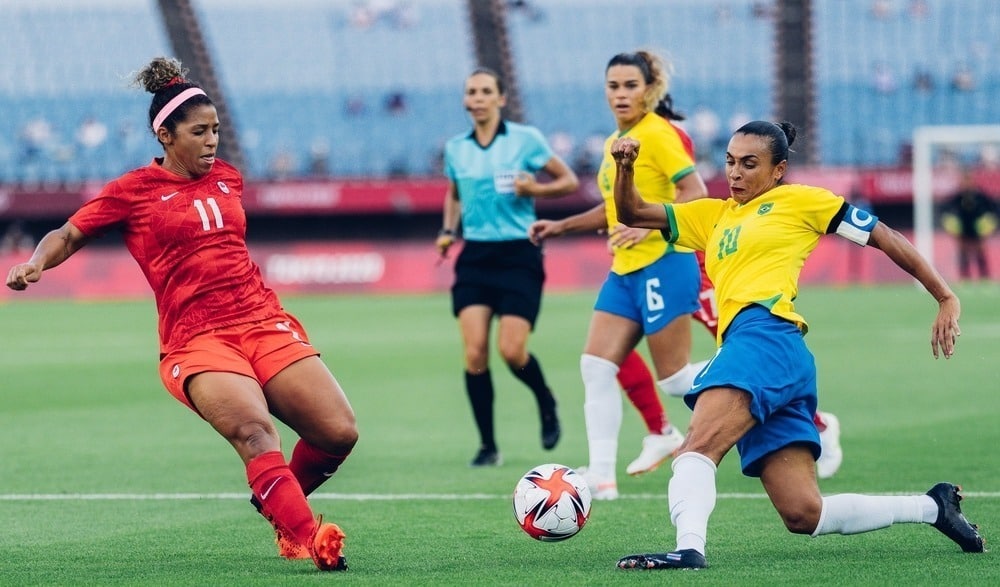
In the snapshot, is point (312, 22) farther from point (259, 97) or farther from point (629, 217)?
point (629, 217)

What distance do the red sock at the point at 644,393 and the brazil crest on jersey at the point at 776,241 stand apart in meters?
2.92

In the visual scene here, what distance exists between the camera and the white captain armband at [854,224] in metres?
5.74

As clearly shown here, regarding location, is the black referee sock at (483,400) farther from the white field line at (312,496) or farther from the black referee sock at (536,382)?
the white field line at (312,496)

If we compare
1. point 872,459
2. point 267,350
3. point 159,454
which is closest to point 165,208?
point 267,350

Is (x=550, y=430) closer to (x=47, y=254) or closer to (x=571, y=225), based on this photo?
(x=571, y=225)

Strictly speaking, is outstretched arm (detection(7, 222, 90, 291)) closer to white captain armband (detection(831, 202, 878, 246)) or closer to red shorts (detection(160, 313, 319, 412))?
red shorts (detection(160, 313, 319, 412))

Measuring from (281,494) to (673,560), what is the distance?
4.86ft

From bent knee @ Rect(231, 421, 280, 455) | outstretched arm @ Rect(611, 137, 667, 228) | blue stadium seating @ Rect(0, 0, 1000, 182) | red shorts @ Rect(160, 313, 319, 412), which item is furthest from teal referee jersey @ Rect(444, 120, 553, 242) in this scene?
blue stadium seating @ Rect(0, 0, 1000, 182)

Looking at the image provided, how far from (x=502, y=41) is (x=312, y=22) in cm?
744

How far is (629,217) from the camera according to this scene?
6246 millimetres

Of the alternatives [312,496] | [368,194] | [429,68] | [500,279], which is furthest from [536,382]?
[429,68]

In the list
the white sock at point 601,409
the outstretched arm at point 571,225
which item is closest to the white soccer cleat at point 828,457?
the white sock at point 601,409

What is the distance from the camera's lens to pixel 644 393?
8.83 meters

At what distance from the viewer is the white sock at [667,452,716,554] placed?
18.0ft
